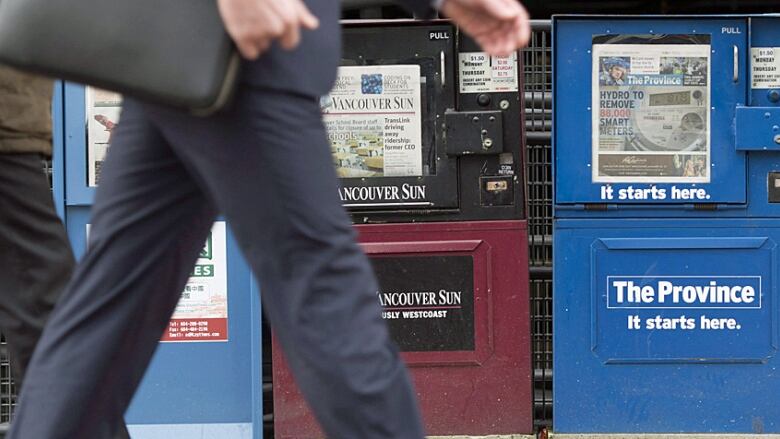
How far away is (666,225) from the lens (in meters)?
4.37

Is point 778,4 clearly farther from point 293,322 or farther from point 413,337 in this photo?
point 293,322

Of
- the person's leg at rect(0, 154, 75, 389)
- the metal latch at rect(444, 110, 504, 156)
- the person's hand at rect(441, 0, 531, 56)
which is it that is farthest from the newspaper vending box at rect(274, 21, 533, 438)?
the person's hand at rect(441, 0, 531, 56)

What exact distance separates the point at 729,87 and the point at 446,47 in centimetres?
105

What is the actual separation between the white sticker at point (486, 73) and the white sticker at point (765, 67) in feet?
2.88

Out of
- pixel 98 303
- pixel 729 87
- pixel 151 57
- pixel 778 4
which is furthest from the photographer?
pixel 778 4

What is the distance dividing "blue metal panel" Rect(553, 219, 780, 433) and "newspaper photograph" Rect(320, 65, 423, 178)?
64 centimetres

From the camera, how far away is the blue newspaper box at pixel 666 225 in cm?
432

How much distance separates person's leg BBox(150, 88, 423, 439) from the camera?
69.3 inches

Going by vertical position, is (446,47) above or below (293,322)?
above

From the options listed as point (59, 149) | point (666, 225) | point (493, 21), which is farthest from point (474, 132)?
point (493, 21)

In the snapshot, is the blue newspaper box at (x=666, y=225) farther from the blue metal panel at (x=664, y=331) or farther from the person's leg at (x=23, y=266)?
the person's leg at (x=23, y=266)

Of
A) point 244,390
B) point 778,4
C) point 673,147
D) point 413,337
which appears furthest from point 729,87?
point 778,4

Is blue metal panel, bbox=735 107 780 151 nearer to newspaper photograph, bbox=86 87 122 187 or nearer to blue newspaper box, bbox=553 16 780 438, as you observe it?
blue newspaper box, bbox=553 16 780 438

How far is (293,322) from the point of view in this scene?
5.89ft
